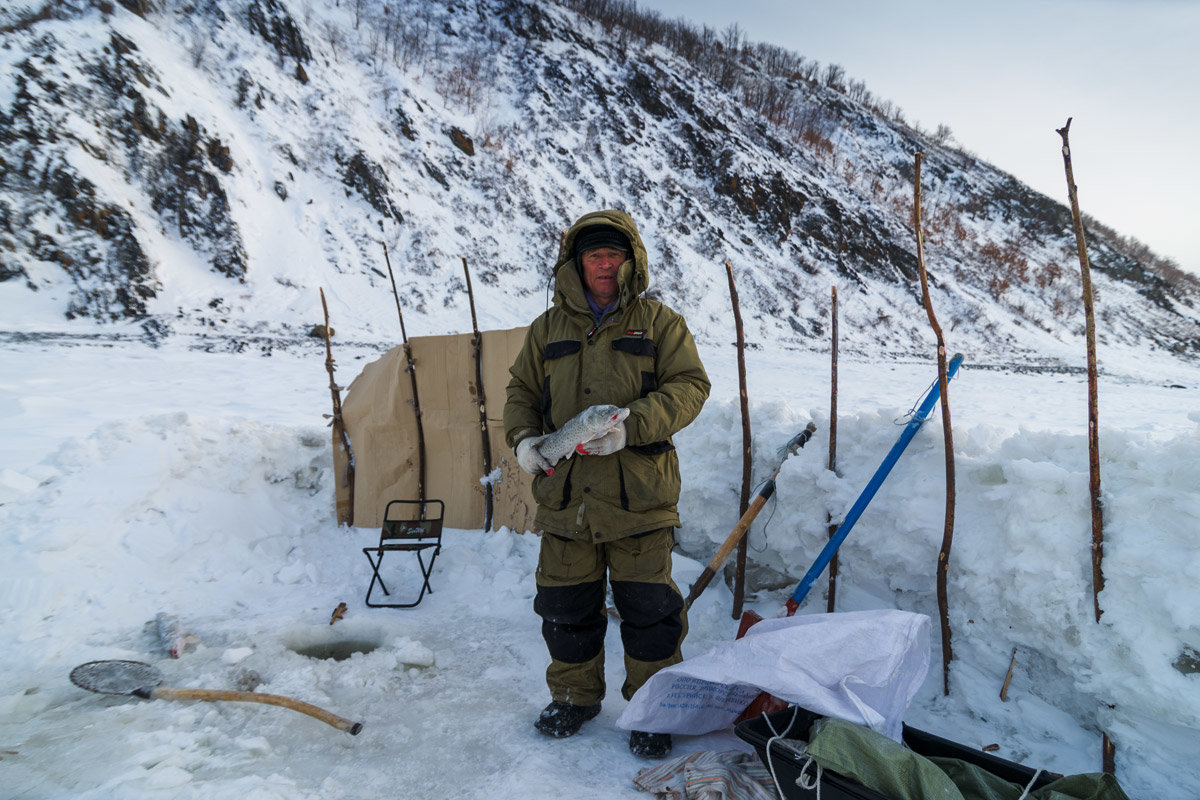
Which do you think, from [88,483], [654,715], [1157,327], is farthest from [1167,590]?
[1157,327]

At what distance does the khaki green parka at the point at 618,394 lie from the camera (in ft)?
7.93

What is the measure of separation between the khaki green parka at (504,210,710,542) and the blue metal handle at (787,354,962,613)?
2.71 feet

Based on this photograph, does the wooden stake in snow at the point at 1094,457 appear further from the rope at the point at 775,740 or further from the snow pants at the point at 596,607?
the snow pants at the point at 596,607

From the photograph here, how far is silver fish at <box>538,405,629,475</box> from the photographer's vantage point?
7.09 ft

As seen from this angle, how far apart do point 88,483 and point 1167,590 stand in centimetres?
552

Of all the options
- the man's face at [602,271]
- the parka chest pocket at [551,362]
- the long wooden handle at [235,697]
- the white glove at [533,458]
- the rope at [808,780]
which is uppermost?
the man's face at [602,271]

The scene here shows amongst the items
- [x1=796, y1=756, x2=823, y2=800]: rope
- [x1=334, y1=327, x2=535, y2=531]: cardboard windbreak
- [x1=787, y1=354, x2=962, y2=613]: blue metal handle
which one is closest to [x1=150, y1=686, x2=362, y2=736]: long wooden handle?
[x1=796, y1=756, x2=823, y2=800]: rope

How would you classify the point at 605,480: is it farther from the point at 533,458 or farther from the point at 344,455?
the point at 344,455

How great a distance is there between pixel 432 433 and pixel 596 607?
8.20 feet

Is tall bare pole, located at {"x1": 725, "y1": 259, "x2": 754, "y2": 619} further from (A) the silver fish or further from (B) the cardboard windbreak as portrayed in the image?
(B) the cardboard windbreak

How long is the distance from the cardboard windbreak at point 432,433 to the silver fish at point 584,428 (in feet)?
7.48

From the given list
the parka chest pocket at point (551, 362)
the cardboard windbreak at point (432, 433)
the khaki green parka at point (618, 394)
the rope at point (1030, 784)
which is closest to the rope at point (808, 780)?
the rope at point (1030, 784)

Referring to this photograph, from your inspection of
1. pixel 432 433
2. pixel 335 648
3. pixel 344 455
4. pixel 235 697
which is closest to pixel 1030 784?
pixel 235 697

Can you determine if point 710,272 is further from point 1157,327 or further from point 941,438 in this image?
point 1157,327
